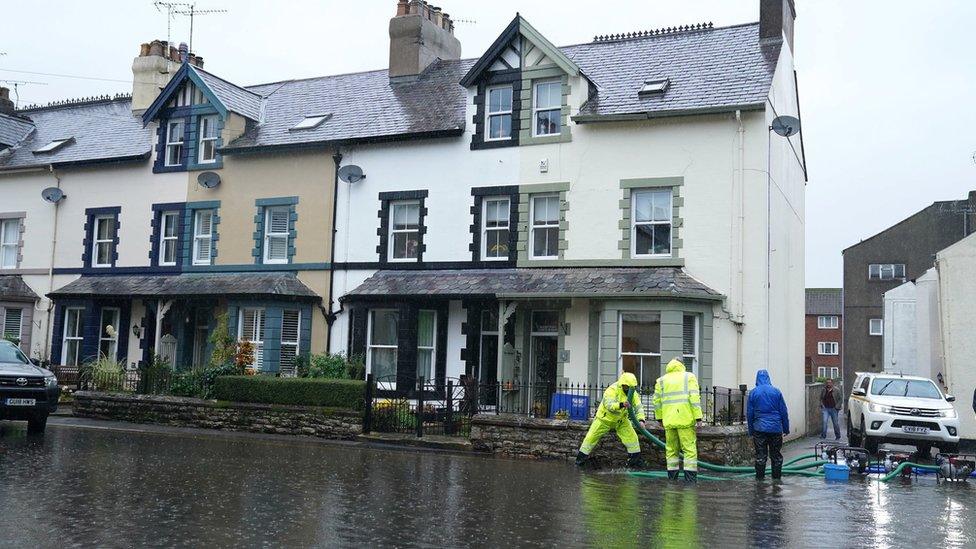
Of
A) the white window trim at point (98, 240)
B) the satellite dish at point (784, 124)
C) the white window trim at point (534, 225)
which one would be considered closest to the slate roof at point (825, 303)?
the white window trim at point (534, 225)

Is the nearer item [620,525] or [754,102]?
[620,525]

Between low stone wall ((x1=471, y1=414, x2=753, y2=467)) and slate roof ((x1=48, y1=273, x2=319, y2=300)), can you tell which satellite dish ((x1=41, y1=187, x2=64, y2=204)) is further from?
low stone wall ((x1=471, y1=414, x2=753, y2=467))

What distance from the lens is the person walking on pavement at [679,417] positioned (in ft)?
48.9

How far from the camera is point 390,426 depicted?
67.2ft

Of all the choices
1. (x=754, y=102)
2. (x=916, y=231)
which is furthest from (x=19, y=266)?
(x=916, y=231)

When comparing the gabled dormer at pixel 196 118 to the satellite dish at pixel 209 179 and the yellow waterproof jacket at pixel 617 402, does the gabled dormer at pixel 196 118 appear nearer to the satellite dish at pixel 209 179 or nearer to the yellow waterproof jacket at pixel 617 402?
the satellite dish at pixel 209 179

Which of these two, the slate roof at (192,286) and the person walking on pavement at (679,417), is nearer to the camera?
the person walking on pavement at (679,417)

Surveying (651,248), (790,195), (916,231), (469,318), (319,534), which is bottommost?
(319,534)

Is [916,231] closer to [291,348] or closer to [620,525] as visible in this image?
[291,348]

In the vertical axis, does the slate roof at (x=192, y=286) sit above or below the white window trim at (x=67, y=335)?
above

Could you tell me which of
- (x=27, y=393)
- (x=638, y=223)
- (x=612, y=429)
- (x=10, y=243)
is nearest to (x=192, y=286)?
(x=27, y=393)

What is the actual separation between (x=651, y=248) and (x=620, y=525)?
1177cm

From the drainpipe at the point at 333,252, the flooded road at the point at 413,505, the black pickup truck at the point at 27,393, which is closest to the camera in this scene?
the flooded road at the point at 413,505

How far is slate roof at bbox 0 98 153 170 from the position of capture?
28969 millimetres
